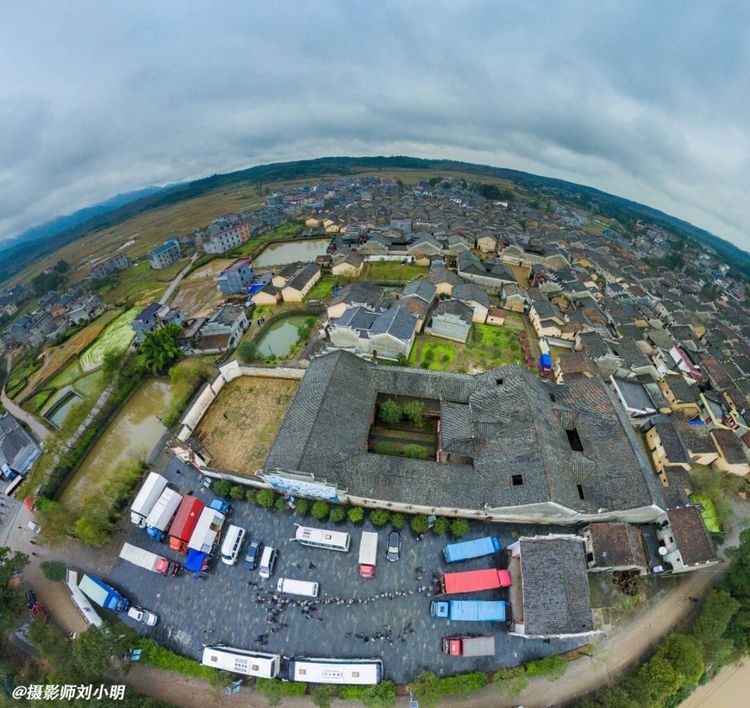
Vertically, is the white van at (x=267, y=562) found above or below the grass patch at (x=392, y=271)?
below

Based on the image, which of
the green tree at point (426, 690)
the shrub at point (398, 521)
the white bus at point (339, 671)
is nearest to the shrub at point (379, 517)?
the shrub at point (398, 521)

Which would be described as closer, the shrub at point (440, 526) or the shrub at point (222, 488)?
the shrub at point (440, 526)

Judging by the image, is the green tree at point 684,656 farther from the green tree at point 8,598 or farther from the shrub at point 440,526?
the green tree at point 8,598

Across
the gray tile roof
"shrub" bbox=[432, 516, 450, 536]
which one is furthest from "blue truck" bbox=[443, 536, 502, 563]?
the gray tile roof

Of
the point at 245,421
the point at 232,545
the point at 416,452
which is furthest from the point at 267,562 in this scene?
the point at 416,452

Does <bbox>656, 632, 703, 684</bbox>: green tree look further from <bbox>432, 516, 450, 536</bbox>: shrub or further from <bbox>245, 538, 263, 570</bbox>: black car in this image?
<bbox>245, 538, 263, 570</bbox>: black car

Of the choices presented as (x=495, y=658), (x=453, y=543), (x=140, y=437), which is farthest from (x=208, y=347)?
(x=495, y=658)
